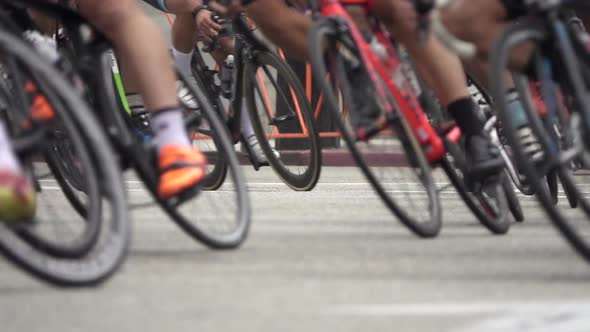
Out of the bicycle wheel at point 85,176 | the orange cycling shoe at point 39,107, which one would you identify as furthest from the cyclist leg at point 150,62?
the orange cycling shoe at point 39,107

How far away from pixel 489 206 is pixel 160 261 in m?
1.59

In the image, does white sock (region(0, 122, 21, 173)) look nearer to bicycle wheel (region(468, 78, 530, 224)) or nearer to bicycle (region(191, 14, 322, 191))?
bicycle wheel (region(468, 78, 530, 224))

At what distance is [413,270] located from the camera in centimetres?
456

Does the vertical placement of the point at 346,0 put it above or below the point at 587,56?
below

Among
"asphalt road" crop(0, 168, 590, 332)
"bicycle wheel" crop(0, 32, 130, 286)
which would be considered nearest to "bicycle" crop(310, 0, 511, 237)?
"asphalt road" crop(0, 168, 590, 332)

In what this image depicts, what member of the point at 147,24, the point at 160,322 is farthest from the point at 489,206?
the point at 160,322

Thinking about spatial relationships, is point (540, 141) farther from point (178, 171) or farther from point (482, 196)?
point (482, 196)

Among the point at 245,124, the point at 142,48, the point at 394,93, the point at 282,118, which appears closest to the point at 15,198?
the point at 142,48

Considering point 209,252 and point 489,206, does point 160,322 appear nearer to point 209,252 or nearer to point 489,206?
point 209,252

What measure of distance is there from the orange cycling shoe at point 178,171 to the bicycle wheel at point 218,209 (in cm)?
17

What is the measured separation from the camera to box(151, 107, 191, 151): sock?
469 centimetres

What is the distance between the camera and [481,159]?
18.3ft

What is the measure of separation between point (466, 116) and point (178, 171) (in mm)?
1427

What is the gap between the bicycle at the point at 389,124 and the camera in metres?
5.32
